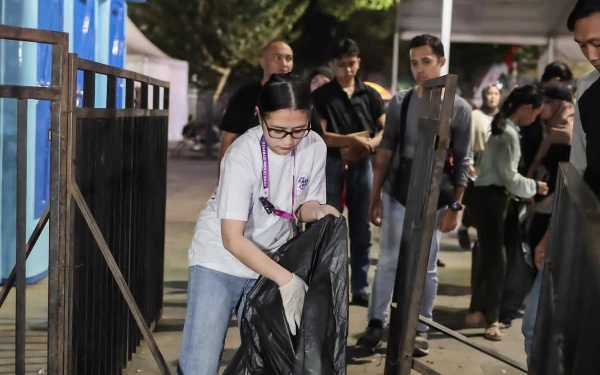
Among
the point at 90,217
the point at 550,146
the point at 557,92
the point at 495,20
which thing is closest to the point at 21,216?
the point at 90,217

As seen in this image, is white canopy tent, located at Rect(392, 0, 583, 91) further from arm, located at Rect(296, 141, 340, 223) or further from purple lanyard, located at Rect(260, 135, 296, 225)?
purple lanyard, located at Rect(260, 135, 296, 225)

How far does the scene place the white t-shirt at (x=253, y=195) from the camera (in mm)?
3281

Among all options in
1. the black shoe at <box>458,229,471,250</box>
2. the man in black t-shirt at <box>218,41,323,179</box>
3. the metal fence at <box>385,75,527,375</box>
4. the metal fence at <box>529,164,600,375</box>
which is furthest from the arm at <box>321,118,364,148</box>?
the black shoe at <box>458,229,471,250</box>

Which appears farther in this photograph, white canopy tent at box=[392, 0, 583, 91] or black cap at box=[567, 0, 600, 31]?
white canopy tent at box=[392, 0, 583, 91]

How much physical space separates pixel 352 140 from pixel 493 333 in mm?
1691

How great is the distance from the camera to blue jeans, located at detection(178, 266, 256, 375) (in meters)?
3.50

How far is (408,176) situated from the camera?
5496mm

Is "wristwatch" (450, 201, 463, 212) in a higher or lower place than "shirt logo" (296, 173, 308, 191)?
lower

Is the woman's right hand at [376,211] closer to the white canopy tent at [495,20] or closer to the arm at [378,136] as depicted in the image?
the arm at [378,136]

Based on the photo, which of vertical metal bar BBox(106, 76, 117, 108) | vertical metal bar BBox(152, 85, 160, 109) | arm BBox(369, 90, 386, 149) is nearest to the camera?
vertical metal bar BBox(106, 76, 117, 108)

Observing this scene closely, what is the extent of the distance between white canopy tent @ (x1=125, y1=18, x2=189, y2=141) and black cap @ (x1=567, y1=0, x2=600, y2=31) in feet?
49.8

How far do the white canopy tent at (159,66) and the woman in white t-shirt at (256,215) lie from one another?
15.0m

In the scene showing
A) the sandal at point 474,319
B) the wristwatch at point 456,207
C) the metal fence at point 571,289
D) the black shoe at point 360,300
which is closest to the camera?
the metal fence at point 571,289

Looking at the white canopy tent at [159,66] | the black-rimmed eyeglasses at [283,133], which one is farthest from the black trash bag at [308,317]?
the white canopy tent at [159,66]
